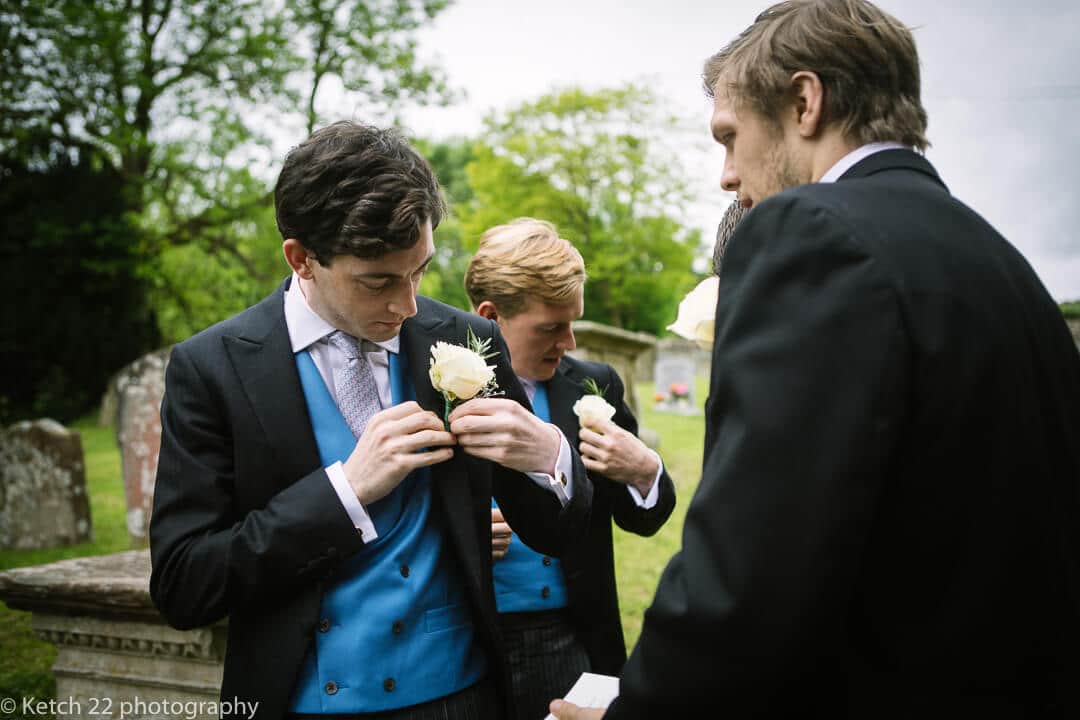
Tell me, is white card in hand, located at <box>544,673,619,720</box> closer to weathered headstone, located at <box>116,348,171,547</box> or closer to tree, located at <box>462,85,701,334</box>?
weathered headstone, located at <box>116,348,171,547</box>

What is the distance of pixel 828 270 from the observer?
1.27 m

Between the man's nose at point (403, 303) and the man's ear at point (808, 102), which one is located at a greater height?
the man's ear at point (808, 102)

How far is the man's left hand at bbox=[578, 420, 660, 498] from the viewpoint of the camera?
115 inches

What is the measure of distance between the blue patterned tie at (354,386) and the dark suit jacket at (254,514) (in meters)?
0.13

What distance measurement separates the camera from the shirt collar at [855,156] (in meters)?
1.53

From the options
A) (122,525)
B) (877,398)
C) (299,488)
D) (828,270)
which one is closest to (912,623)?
(877,398)

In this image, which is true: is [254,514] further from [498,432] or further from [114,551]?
[114,551]

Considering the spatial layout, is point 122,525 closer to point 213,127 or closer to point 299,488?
point 299,488

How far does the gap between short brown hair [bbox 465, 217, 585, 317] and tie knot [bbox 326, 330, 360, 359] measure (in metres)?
1.04

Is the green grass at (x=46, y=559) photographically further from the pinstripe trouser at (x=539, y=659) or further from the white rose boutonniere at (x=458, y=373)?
the white rose boutonniere at (x=458, y=373)

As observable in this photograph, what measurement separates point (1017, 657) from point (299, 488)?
1.61 metres

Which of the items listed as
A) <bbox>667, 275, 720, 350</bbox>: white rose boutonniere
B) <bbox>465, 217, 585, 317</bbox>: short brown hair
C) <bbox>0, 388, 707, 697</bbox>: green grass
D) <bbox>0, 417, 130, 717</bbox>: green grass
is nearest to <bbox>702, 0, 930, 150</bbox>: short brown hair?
<bbox>667, 275, 720, 350</bbox>: white rose boutonniere

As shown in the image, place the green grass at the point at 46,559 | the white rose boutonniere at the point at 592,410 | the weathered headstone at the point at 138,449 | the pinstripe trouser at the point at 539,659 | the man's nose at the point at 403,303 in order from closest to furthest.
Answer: the man's nose at the point at 403,303
the pinstripe trouser at the point at 539,659
the white rose boutonniere at the point at 592,410
the green grass at the point at 46,559
the weathered headstone at the point at 138,449

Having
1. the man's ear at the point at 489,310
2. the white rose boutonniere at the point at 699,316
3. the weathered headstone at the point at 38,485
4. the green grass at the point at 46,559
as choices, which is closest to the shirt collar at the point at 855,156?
the white rose boutonniere at the point at 699,316
